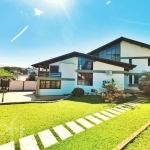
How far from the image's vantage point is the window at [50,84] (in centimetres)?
2048

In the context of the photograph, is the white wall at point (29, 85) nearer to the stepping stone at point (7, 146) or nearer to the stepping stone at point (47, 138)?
the stepping stone at point (47, 138)

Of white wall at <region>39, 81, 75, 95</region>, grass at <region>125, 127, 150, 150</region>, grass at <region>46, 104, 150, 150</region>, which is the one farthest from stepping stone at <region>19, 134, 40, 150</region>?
white wall at <region>39, 81, 75, 95</region>

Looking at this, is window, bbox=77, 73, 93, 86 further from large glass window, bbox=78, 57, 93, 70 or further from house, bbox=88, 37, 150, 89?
house, bbox=88, 37, 150, 89

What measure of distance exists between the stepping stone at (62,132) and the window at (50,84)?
13921mm

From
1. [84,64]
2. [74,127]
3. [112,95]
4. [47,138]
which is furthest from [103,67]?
[47,138]

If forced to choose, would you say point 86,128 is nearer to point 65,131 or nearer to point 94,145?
point 65,131

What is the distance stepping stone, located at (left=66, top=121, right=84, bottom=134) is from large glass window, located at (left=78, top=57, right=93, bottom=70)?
49.5 ft

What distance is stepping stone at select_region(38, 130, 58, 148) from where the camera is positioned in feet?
18.0

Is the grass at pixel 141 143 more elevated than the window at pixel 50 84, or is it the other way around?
the window at pixel 50 84

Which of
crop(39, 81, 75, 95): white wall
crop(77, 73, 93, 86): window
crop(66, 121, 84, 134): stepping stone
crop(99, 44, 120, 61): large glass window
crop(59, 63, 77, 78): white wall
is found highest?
crop(99, 44, 120, 61): large glass window

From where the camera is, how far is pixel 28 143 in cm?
544

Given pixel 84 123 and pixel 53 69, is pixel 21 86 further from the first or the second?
pixel 84 123

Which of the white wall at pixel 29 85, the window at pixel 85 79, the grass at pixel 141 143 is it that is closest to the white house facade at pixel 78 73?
the window at pixel 85 79

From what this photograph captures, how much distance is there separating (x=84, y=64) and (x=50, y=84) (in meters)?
6.55
